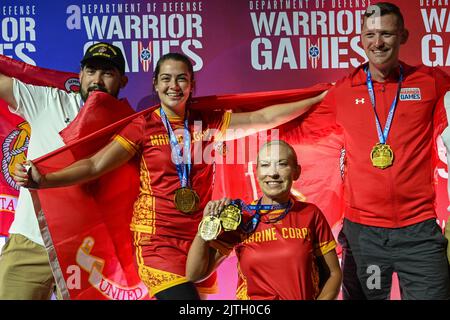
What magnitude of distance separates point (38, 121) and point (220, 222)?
4.57ft

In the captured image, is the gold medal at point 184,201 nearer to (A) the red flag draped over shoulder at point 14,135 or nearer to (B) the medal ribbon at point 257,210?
(B) the medal ribbon at point 257,210

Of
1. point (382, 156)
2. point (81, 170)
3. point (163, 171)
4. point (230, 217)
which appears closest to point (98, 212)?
point (81, 170)

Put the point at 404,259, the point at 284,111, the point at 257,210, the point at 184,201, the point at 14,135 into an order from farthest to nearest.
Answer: the point at 14,135 < the point at 284,111 < the point at 184,201 < the point at 404,259 < the point at 257,210

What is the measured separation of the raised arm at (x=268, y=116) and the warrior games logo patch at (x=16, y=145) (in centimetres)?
133

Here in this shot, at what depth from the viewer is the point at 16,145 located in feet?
14.6

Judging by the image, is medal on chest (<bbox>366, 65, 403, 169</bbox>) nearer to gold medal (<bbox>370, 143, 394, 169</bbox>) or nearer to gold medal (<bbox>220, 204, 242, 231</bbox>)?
gold medal (<bbox>370, 143, 394, 169</bbox>)

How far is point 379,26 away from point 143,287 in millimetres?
1986

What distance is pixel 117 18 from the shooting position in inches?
177

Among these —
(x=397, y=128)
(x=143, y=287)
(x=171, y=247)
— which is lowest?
(x=143, y=287)

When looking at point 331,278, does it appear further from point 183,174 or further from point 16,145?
point 16,145

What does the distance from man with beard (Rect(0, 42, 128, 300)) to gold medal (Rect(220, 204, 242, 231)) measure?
117cm

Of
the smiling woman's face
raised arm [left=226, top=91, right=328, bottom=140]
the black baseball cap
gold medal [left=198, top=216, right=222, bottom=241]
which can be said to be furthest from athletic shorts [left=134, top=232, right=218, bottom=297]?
the black baseball cap

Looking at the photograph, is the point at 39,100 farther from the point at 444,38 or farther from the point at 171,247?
the point at 444,38

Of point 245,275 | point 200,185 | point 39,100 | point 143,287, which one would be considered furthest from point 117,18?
point 245,275
